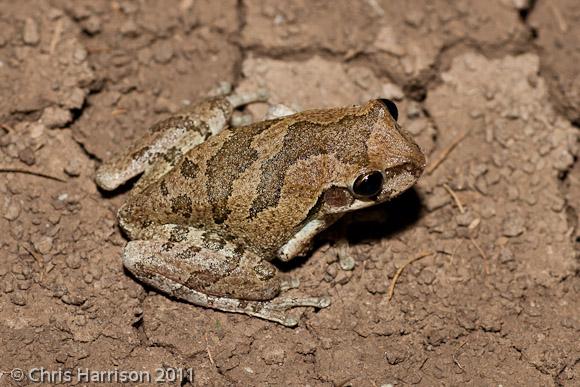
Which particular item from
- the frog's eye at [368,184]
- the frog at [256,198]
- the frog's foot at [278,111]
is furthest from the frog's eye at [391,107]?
the frog's foot at [278,111]

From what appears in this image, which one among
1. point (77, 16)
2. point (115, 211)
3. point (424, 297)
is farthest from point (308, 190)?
point (77, 16)

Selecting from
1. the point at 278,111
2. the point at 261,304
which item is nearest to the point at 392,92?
the point at 278,111

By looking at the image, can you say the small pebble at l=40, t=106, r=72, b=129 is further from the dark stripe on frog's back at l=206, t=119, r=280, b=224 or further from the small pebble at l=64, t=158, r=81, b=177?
the dark stripe on frog's back at l=206, t=119, r=280, b=224

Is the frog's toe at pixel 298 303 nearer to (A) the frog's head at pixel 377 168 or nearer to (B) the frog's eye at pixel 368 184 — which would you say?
(A) the frog's head at pixel 377 168

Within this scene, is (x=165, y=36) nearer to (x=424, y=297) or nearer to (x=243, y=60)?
(x=243, y=60)

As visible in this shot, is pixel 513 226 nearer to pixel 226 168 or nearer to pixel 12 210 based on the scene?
pixel 226 168

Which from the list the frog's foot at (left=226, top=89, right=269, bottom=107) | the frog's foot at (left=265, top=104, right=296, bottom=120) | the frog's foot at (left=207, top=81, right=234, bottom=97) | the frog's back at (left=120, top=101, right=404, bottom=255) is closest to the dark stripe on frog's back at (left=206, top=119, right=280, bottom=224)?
the frog's back at (left=120, top=101, right=404, bottom=255)
